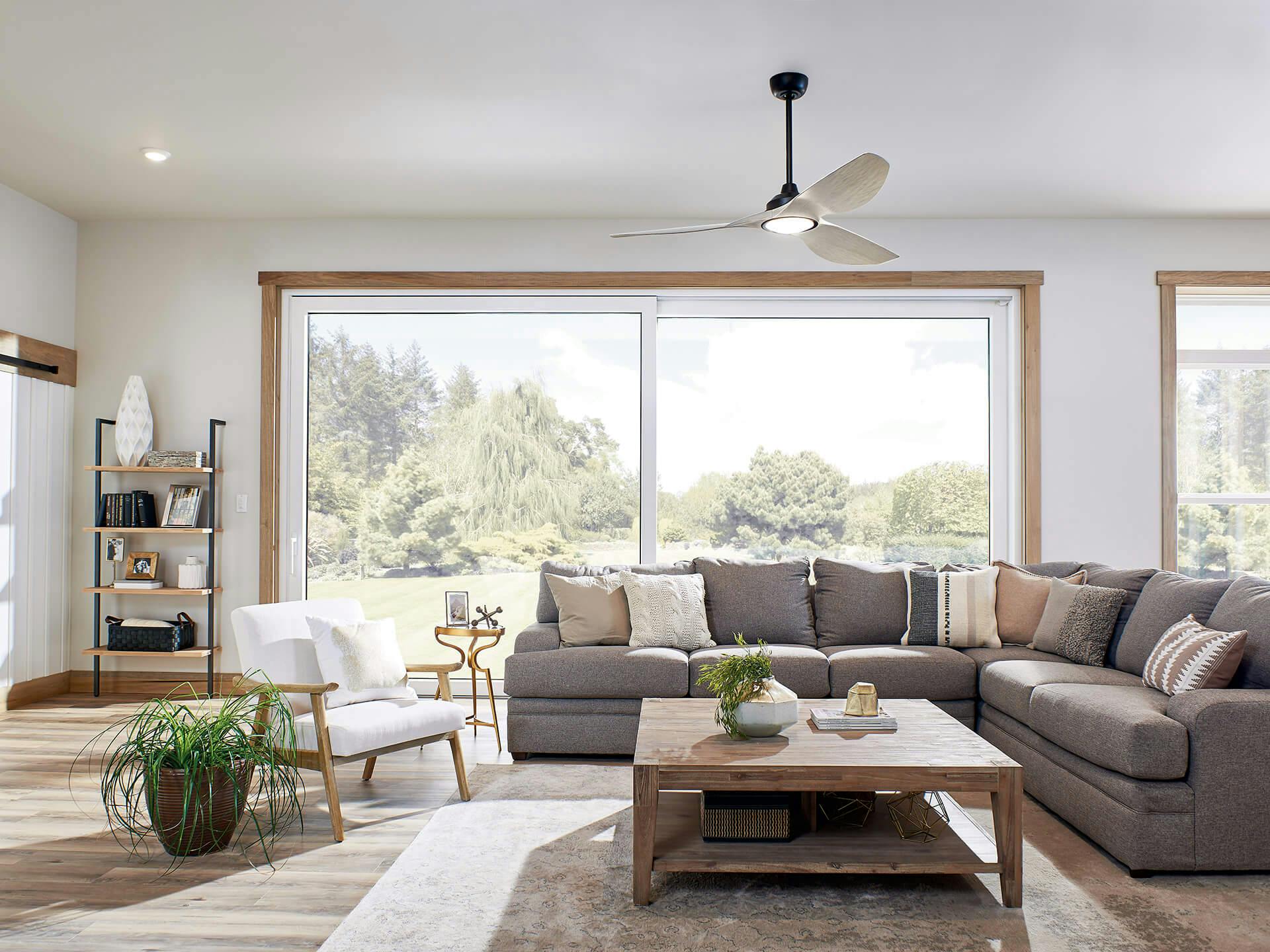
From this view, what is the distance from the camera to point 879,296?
5.56 meters

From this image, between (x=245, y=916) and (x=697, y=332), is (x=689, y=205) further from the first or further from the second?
(x=245, y=916)

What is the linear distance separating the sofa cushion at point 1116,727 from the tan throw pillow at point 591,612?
1.89 metres

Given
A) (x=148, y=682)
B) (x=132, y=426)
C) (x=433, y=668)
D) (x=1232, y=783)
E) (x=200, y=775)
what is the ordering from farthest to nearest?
1. (x=148, y=682)
2. (x=132, y=426)
3. (x=433, y=668)
4. (x=200, y=775)
5. (x=1232, y=783)

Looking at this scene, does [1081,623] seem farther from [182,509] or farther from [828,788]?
[182,509]

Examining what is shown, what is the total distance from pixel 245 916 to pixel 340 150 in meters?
3.48

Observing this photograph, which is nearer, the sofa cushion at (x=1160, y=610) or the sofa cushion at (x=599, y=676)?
the sofa cushion at (x=1160, y=610)

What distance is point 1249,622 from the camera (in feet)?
10.4

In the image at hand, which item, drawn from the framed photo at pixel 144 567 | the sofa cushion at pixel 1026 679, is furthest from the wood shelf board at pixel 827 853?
the framed photo at pixel 144 567

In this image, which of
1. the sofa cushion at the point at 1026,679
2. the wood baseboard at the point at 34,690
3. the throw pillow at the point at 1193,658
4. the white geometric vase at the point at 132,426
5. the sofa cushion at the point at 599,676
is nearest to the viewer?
the throw pillow at the point at 1193,658

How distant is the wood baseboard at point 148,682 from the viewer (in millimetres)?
5426

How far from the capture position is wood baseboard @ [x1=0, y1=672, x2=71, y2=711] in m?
4.95

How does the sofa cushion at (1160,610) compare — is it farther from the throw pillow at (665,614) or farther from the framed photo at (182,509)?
the framed photo at (182,509)

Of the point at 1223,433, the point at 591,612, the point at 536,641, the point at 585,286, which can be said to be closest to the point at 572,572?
the point at 591,612

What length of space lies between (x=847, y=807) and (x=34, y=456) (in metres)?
4.91
